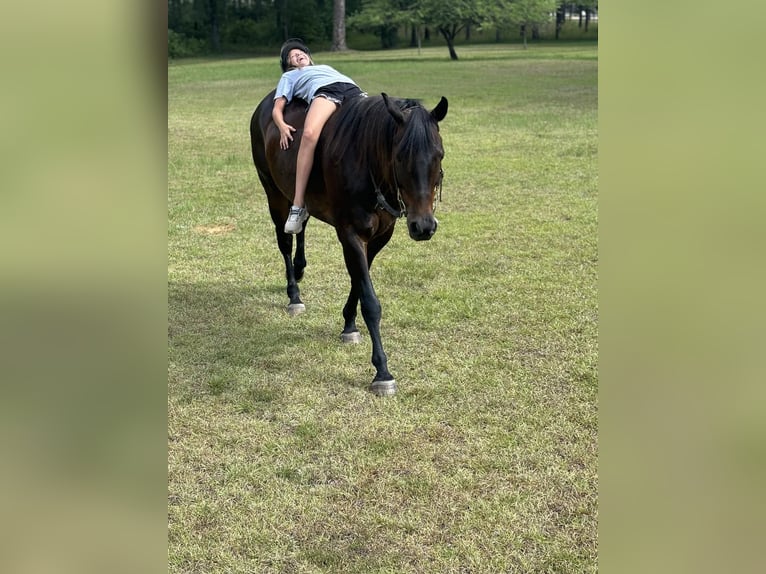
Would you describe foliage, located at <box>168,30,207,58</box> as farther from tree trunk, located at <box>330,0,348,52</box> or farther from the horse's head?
the horse's head

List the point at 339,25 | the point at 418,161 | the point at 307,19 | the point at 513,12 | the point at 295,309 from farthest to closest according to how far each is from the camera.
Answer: the point at 307,19, the point at 513,12, the point at 339,25, the point at 295,309, the point at 418,161

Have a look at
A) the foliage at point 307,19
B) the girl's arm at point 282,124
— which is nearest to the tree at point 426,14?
the foliage at point 307,19

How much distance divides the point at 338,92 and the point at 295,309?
171 cm

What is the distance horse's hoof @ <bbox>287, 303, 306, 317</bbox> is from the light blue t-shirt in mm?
1554

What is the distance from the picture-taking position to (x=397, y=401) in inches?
155

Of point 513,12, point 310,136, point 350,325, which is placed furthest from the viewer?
point 513,12

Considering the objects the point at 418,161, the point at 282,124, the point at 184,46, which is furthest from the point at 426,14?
the point at 418,161

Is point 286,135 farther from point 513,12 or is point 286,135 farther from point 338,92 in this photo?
point 513,12

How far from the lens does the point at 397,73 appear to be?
27250 mm

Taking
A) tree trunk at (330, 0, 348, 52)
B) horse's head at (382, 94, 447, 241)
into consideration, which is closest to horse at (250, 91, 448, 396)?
horse's head at (382, 94, 447, 241)

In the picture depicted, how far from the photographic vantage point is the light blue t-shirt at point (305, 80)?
15.0ft

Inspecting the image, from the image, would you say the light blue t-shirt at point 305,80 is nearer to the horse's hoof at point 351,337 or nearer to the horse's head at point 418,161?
the horse's head at point 418,161
